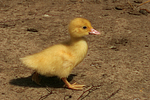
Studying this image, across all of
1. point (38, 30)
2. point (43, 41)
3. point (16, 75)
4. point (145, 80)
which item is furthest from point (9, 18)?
point (145, 80)

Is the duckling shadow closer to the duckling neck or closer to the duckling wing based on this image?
the duckling wing

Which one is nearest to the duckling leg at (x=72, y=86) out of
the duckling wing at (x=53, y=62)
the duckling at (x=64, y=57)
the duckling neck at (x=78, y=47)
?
the duckling at (x=64, y=57)

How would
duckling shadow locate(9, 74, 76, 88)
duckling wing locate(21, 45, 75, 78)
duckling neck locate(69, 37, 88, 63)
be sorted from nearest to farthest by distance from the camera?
duckling wing locate(21, 45, 75, 78) → duckling neck locate(69, 37, 88, 63) → duckling shadow locate(9, 74, 76, 88)

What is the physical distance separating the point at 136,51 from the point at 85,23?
1.68 m

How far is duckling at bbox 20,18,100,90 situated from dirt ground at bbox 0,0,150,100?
29 cm

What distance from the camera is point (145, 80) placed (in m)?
4.01

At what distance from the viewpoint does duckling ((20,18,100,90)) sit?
3615 millimetres

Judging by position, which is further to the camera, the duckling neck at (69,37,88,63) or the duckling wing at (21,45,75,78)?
the duckling neck at (69,37,88,63)

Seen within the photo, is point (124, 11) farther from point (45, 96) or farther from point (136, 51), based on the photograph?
point (45, 96)

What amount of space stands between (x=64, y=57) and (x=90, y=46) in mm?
1710

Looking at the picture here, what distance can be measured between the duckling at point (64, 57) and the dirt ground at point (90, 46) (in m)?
0.29

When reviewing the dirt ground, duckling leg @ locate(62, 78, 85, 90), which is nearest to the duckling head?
duckling leg @ locate(62, 78, 85, 90)

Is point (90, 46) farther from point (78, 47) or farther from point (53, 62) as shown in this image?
point (53, 62)

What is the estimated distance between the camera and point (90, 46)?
526cm
